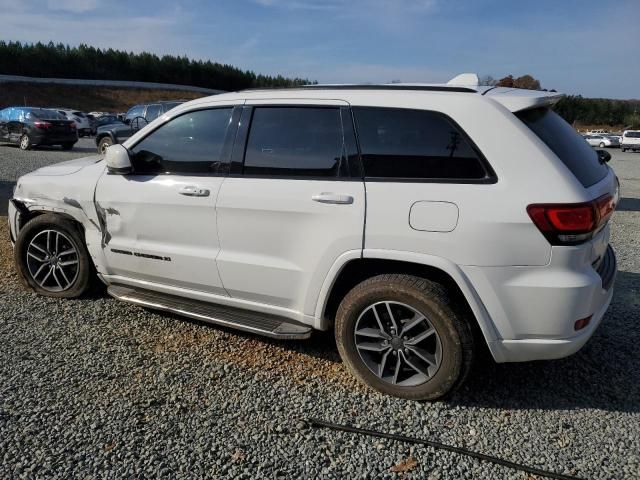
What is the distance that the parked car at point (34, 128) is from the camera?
742 inches

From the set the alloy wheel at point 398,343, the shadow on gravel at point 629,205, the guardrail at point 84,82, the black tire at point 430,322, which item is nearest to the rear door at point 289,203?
the black tire at point 430,322

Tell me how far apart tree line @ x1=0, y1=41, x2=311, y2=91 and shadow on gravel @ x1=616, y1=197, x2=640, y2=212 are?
54.9m

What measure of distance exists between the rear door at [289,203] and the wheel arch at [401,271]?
0.26 feet

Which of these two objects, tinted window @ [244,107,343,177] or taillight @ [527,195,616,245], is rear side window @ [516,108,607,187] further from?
tinted window @ [244,107,343,177]

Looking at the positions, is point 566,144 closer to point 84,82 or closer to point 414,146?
point 414,146

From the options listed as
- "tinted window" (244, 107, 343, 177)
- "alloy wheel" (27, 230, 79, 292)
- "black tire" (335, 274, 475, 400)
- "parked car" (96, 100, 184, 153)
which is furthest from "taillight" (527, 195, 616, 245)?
"parked car" (96, 100, 184, 153)

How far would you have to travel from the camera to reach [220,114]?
3820 millimetres

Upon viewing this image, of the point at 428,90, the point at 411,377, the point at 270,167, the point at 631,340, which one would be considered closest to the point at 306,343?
the point at 411,377

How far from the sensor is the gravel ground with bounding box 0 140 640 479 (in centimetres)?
270

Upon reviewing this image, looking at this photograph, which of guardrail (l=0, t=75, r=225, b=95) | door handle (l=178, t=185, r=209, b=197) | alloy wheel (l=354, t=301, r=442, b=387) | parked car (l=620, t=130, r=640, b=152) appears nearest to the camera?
alloy wheel (l=354, t=301, r=442, b=387)

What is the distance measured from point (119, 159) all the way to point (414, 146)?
6.91 feet

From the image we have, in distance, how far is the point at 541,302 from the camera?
9.34 feet

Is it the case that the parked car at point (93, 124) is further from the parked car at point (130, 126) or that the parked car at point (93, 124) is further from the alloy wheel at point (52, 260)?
the alloy wheel at point (52, 260)

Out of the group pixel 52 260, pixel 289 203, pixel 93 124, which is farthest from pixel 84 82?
pixel 289 203
